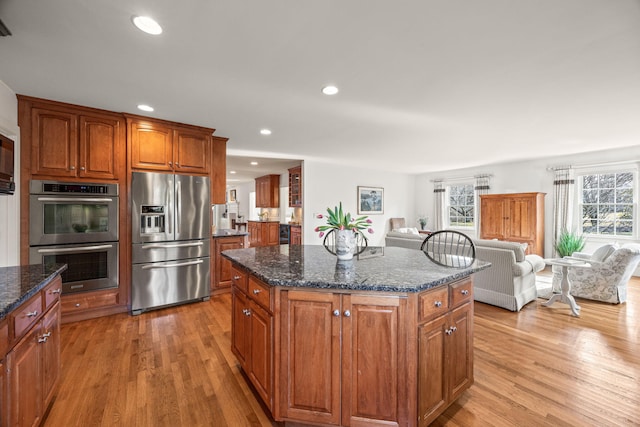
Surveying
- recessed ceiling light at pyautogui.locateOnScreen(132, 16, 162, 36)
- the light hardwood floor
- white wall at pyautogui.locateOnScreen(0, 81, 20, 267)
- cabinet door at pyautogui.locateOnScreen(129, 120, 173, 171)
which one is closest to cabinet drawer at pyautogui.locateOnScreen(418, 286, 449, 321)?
the light hardwood floor

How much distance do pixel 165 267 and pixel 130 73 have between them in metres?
2.17

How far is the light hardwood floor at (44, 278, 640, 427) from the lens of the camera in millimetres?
1710

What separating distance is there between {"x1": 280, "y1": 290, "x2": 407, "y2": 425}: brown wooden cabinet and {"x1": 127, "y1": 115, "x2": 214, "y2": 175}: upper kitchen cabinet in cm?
281

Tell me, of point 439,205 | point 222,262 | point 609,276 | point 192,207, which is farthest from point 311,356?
point 439,205

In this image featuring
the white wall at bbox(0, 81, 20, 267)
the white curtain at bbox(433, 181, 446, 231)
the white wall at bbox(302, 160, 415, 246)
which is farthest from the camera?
the white curtain at bbox(433, 181, 446, 231)

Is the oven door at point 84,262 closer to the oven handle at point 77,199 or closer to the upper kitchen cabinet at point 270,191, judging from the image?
the oven handle at point 77,199

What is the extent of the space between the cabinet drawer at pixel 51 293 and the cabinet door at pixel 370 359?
1693mm

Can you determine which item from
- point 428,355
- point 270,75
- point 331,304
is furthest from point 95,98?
point 428,355

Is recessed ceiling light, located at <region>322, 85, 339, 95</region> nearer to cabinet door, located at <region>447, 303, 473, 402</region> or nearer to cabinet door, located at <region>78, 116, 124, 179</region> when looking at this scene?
cabinet door, located at <region>447, 303, 473, 402</region>

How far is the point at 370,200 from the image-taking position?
7.83 meters

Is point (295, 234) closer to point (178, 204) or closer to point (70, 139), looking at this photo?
point (178, 204)

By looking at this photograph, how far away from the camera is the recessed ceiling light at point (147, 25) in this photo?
1.63 metres

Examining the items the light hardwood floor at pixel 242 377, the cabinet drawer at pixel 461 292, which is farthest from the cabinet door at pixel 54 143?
the cabinet drawer at pixel 461 292

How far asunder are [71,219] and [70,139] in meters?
0.86
